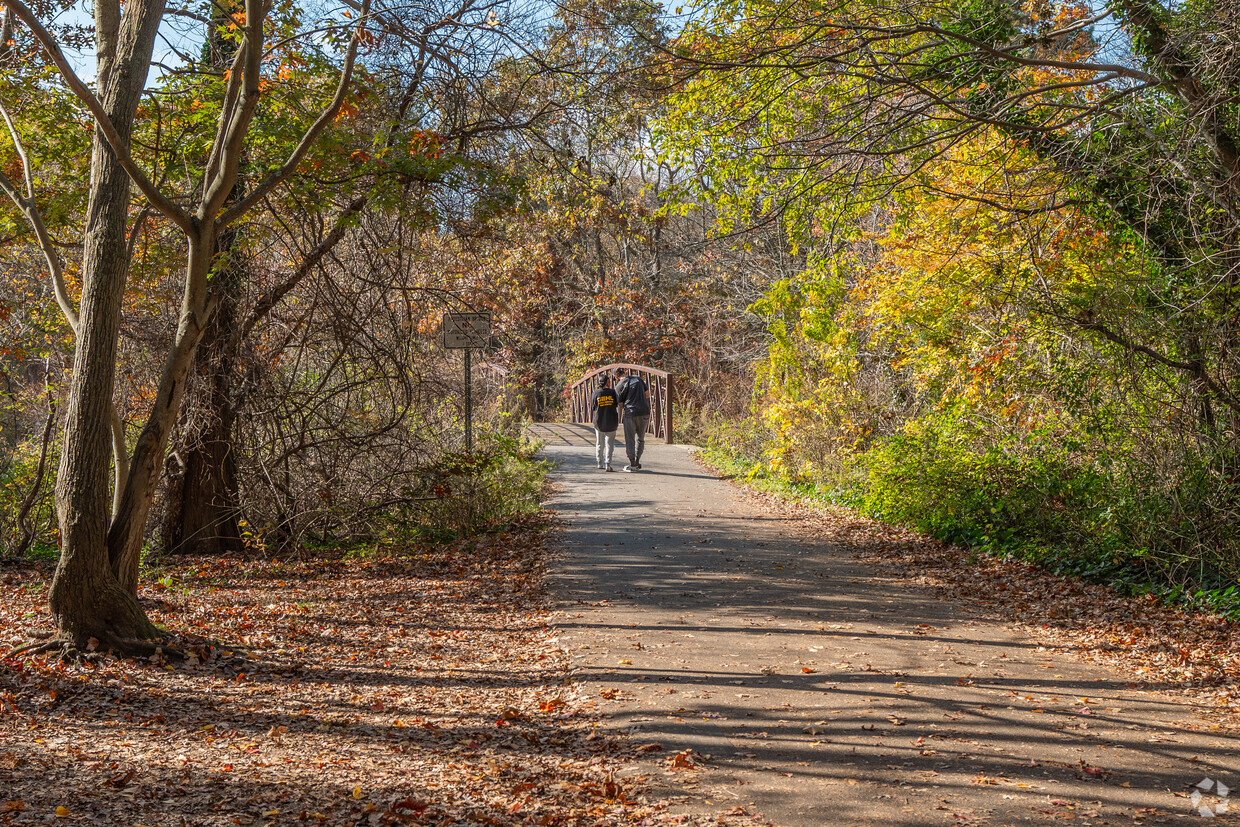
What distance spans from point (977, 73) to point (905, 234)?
15.4 ft

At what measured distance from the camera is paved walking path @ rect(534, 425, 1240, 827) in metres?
3.72

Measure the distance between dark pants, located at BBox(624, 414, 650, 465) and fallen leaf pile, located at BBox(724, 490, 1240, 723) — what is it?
6118 mm

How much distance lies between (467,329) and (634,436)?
5912 millimetres

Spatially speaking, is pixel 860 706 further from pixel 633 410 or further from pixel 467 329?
pixel 633 410

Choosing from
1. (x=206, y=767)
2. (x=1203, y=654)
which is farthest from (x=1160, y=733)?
(x=206, y=767)

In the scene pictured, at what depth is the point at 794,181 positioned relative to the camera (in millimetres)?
8406

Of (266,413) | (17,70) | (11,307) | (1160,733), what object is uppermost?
(17,70)

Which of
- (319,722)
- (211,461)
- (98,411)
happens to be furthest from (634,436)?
(319,722)

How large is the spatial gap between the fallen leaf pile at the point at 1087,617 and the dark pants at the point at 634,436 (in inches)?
241

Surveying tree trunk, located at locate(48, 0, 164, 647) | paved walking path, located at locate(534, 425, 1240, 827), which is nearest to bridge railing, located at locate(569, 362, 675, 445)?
paved walking path, located at locate(534, 425, 1240, 827)

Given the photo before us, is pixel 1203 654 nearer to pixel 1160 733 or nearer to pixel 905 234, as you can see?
pixel 1160 733

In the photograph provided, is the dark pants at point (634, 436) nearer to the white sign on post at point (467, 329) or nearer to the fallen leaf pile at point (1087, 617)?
the white sign on post at point (467, 329)

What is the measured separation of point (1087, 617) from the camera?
6.68m

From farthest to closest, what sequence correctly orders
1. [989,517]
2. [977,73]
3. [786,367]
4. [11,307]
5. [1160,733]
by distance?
1. [786,367]
2. [11,307]
3. [989,517]
4. [977,73]
5. [1160,733]
